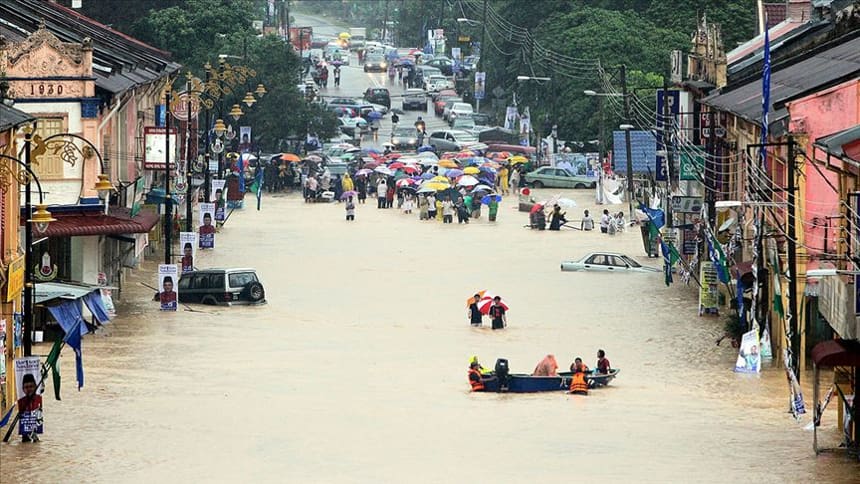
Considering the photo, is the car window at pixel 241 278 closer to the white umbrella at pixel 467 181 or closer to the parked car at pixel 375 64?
Result: the white umbrella at pixel 467 181

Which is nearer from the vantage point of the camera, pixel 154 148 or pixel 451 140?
pixel 154 148

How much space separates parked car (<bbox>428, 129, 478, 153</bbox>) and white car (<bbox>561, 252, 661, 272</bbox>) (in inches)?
1823

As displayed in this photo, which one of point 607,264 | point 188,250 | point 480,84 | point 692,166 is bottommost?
point 607,264

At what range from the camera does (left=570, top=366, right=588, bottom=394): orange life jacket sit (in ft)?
149

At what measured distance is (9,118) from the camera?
128ft

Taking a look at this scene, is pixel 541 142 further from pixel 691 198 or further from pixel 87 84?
pixel 87 84

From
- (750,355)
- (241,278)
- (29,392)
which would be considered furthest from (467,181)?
(29,392)

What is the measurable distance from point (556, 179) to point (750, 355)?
57.1 metres

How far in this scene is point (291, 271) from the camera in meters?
69.2

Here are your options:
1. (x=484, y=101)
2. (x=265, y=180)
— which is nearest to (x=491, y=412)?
(x=265, y=180)

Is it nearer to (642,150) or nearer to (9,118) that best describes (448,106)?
(642,150)

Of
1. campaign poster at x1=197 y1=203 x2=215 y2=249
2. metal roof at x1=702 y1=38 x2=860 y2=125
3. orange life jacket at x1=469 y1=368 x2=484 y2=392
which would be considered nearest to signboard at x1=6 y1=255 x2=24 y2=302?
orange life jacket at x1=469 y1=368 x2=484 y2=392

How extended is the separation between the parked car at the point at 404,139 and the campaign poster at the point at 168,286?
6158 centimetres

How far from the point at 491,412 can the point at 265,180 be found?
60.8 meters
